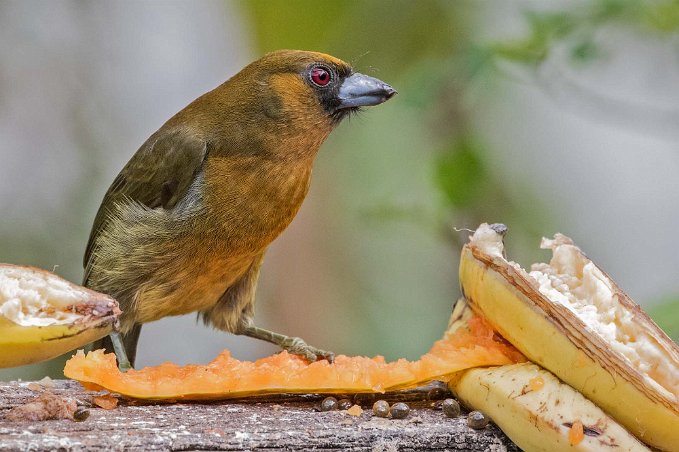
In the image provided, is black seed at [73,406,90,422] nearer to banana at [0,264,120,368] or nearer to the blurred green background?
banana at [0,264,120,368]

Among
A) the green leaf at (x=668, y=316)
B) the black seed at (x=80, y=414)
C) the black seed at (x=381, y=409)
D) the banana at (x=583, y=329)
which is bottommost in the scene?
the black seed at (x=80, y=414)

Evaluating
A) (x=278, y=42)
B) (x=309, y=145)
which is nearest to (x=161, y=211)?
(x=309, y=145)

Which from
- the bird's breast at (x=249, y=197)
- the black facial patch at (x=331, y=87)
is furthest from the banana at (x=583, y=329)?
the black facial patch at (x=331, y=87)

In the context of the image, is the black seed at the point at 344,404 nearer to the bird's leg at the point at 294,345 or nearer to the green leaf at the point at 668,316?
the bird's leg at the point at 294,345

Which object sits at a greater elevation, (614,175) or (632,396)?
(614,175)

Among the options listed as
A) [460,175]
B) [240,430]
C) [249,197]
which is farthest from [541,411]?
[460,175]

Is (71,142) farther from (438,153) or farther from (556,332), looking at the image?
(556,332)
